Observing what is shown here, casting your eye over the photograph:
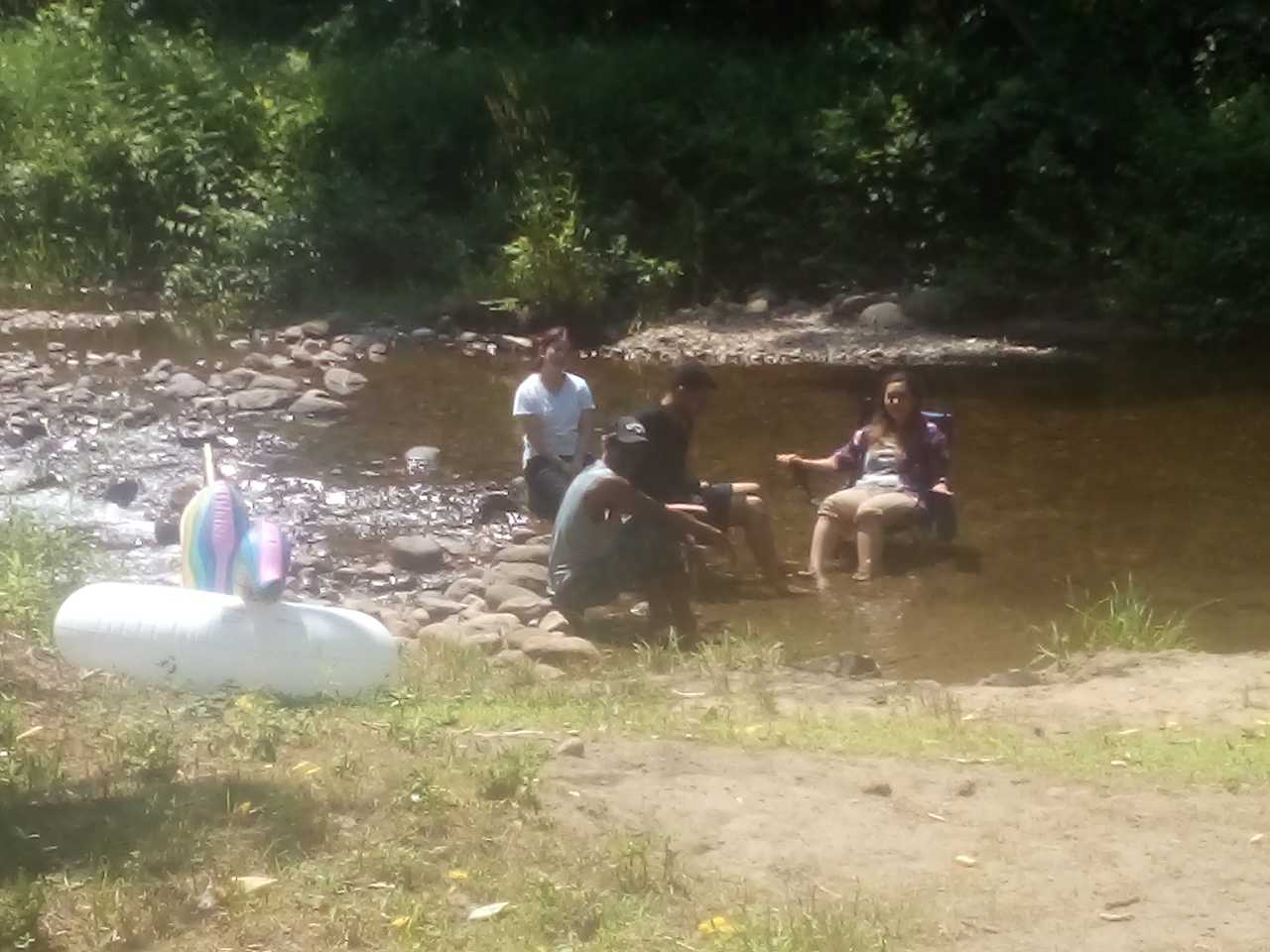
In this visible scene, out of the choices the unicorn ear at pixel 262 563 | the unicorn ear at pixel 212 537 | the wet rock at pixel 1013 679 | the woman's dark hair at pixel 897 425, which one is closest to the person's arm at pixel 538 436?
A: the woman's dark hair at pixel 897 425

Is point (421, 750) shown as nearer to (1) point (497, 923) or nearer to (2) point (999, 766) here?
(1) point (497, 923)

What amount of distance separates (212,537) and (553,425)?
3828mm

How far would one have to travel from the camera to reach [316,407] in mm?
14180

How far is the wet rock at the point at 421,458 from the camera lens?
12.7 metres

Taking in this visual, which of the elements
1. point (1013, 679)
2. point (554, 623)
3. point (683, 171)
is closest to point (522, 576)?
point (554, 623)

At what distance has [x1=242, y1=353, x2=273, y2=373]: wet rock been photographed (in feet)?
51.9

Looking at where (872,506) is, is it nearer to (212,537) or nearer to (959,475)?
(959,475)

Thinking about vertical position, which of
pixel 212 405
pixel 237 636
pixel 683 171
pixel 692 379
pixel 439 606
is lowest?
pixel 439 606

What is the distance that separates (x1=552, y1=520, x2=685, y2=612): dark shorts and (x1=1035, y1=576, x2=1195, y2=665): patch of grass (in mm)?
1868

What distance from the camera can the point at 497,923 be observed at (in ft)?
14.7

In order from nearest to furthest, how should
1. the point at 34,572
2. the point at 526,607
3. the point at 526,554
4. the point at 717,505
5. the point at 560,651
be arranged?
the point at 34,572
the point at 560,651
the point at 526,607
the point at 717,505
the point at 526,554

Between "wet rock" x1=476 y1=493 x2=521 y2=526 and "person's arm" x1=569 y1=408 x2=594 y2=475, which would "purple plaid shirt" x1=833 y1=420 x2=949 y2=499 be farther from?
"wet rock" x1=476 y1=493 x2=521 y2=526

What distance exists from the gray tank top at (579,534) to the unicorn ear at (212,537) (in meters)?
2.37

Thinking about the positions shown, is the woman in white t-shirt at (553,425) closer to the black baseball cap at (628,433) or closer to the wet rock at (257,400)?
the black baseball cap at (628,433)
